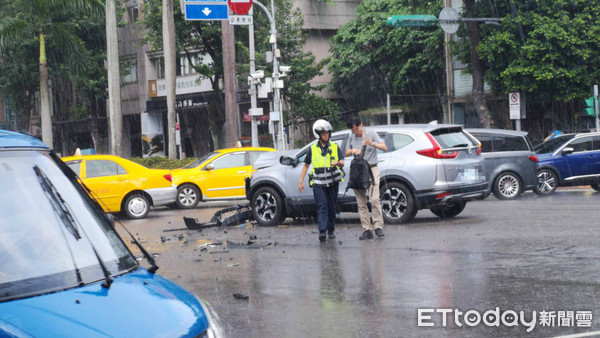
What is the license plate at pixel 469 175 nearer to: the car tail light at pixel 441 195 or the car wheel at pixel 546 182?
the car tail light at pixel 441 195

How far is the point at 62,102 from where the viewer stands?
5297 centimetres

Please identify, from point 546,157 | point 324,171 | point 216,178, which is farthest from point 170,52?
point 324,171

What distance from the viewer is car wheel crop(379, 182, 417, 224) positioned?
13500mm

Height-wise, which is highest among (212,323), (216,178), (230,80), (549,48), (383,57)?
(383,57)

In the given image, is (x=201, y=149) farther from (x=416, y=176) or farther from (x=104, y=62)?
(x=416, y=176)

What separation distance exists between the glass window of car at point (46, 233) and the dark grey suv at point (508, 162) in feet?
50.8

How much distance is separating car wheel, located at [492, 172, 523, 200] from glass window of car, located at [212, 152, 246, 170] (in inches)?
265

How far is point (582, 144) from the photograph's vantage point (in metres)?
20.2

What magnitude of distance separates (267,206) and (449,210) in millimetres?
3360

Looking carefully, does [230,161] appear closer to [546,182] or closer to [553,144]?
[546,182]

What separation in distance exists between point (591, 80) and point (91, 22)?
25.9m

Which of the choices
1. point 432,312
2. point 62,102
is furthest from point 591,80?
point 62,102

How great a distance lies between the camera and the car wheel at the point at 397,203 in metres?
13.5

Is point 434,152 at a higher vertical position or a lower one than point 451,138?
lower
